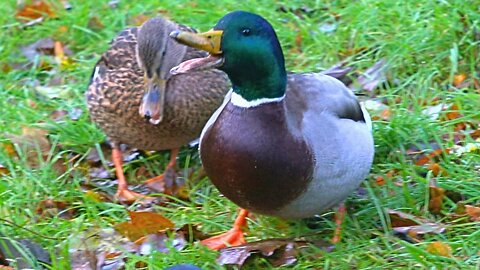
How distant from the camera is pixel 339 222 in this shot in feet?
12.8

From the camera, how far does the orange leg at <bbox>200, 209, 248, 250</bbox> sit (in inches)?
152

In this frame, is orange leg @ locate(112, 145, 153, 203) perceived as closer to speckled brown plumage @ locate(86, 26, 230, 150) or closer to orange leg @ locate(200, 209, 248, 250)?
speckled brown plumage @ locate(86, 26, 230, 150)

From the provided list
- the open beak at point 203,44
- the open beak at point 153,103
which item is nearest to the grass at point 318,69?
the open beak at point 153,103

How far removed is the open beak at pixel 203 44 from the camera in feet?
11.3

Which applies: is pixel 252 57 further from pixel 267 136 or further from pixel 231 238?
pixel 231 238

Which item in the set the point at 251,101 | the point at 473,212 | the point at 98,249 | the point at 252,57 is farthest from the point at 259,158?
the point at 473,212

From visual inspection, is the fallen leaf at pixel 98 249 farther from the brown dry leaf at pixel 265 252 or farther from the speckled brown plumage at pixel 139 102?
the speckled brown plumage at pixel 139 102

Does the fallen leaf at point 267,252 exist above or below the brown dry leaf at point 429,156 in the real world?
below

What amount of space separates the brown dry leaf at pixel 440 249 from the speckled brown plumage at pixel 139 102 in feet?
4.73

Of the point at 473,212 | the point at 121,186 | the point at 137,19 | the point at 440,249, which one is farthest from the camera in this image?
the point at 137,19

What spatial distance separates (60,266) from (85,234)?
43 centimetres

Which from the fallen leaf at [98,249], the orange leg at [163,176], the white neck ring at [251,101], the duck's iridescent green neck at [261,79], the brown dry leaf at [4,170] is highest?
the duck's iridescent green neck at [261,79]

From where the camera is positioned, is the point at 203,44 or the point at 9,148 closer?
the point at 203,44

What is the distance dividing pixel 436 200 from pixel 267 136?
908 mm
